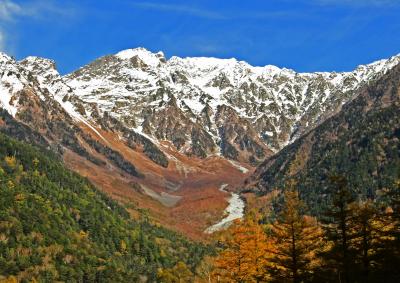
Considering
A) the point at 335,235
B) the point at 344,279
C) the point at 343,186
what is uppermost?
the point at 343,186

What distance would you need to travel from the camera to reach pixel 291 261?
57.2m

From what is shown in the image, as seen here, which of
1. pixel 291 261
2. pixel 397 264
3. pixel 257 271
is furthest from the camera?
pixel 257 271

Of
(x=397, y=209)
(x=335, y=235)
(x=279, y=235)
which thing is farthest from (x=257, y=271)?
(x=397, y=209)

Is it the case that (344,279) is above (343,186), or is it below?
below

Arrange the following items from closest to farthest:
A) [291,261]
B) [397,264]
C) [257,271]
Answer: [397,264] → [291,261] → [257,271]

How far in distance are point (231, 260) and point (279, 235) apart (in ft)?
45.1

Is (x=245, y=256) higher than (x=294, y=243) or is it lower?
higher

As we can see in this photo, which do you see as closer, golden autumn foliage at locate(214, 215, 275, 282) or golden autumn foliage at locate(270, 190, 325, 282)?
golden autumn foliage at locate(270, 190, 325, 282)

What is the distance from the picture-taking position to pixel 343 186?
54.9m

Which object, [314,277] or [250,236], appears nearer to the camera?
[314,277]

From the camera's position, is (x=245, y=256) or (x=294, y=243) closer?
(x=294, y=243)

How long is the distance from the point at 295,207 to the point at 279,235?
10.6 ft

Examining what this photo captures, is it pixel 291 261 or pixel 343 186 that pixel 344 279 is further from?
pixel 343 186

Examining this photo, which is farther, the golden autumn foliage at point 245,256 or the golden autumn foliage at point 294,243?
the golden autumn foliage at point 245,256
